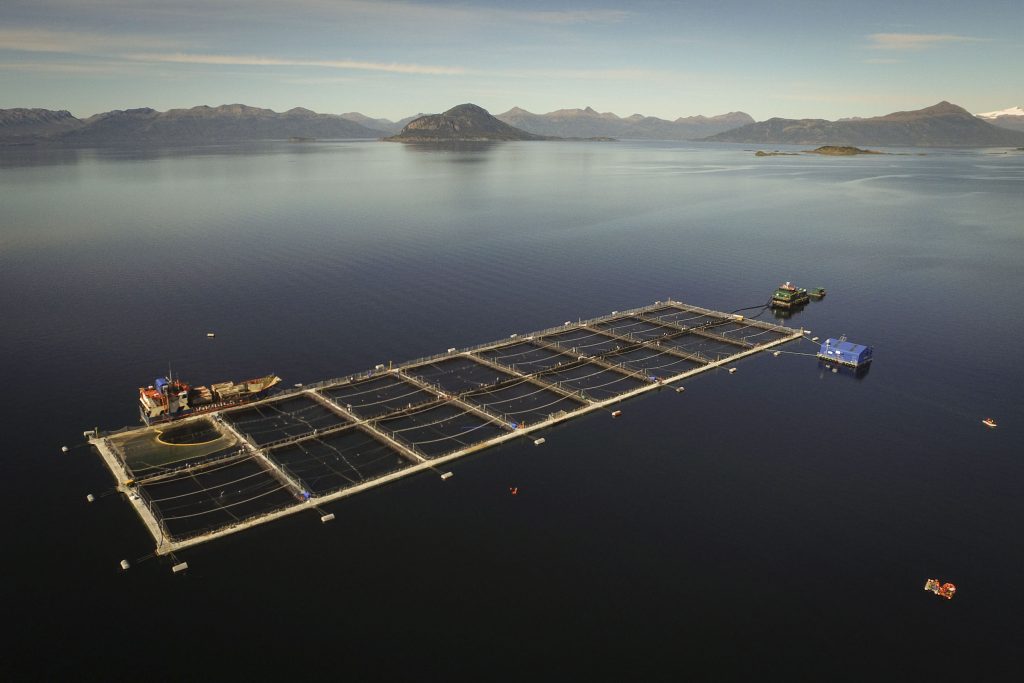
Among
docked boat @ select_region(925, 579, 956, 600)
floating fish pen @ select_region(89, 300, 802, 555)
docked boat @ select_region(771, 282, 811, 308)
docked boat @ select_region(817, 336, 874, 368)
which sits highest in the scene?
docked boat @ select_region(771, 282, 811, 308)

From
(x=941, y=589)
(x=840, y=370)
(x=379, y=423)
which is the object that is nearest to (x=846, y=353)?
(x=840, y=370)

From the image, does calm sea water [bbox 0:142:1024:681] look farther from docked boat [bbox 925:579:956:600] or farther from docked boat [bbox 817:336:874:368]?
docked boat [bbox 817:336:874:368]

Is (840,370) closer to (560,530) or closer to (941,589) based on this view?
(941,589)

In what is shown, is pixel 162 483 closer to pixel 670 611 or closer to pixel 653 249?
pixel 670 611

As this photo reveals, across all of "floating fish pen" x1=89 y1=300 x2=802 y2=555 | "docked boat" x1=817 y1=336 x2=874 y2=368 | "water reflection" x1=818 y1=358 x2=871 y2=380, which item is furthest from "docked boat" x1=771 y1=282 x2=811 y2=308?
"water reflection" x1=818 y1=358 x2=871 y2=380

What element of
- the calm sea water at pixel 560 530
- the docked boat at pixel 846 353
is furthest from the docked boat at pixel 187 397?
the docked boat at pixel 846 353

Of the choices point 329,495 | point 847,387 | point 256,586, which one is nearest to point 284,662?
point 256,586
